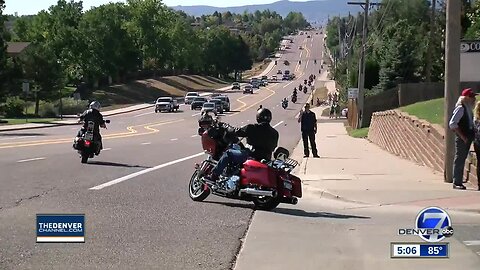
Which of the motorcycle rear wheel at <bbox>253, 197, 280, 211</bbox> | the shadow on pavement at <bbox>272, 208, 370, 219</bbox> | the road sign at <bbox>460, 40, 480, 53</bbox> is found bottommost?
the shadow on pavement at <bbox>272, 208, 370, 219</bbox>

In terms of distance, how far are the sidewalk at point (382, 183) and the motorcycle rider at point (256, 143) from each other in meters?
2.23

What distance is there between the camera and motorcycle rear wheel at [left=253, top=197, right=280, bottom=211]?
13.4 meters

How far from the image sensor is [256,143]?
44.0ft

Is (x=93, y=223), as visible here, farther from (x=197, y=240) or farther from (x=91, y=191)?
(x=91, y=191)

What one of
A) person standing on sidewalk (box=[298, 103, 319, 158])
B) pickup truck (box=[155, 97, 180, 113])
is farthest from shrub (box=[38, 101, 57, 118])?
person standing on sidewalk (box=[298, 103, 319, 158])

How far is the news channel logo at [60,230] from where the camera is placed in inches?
383

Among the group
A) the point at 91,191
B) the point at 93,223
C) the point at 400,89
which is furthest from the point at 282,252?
the point at 400,89

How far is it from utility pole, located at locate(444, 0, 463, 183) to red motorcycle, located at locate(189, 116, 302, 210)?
15.8 feet

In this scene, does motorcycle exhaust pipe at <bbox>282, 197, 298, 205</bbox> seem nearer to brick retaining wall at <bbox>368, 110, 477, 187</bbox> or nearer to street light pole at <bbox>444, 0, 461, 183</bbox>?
brick retaining wall at <bbox>368, 110, 477, 187</bbox>

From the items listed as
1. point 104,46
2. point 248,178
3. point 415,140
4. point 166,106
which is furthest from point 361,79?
point 104,46

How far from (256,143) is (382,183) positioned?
4.83 m

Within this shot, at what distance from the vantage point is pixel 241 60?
611 ft

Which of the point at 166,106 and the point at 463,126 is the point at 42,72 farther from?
the point at 463,126

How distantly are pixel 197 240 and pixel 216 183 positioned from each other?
353 centimetres
